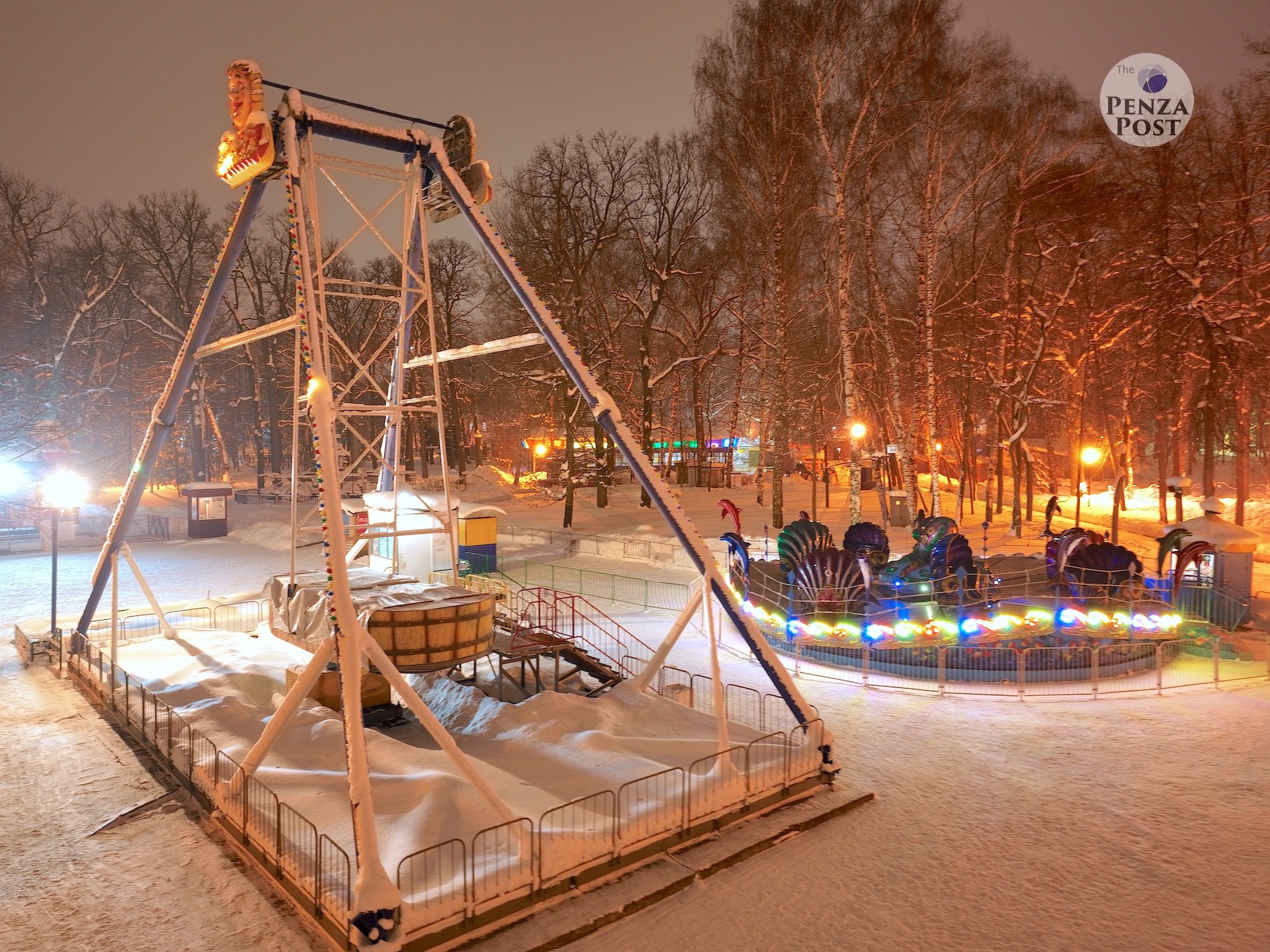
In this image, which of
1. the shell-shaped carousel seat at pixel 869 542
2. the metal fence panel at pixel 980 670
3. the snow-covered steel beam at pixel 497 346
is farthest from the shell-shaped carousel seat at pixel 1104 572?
the snow-covered steel beam at pixel 497 346

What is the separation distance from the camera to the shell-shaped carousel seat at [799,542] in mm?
17359

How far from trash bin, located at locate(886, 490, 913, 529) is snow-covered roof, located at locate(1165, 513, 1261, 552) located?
1448 cm

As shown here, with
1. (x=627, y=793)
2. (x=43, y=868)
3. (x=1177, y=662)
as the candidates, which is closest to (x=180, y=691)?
(x=43, y=868)

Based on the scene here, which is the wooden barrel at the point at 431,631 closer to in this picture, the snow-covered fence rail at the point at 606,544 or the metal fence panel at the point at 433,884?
the metal fence panel at the point at 433,884

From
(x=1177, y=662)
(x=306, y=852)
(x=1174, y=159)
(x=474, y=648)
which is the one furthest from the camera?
(x=1174, y=159)

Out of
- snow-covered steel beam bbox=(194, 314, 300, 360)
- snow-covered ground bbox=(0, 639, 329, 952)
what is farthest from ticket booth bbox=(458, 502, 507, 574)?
snow-covered ground bbox=(0, 639, 329, 952)

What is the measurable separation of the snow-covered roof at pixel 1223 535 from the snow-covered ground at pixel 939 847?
204 inches

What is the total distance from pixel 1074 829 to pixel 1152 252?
26592 mm

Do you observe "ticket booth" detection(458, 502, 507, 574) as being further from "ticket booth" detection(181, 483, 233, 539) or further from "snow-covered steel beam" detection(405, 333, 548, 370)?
"ticket booth" detection(181, 483, 233, 539)

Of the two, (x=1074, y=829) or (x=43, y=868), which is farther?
(x=1074, y=829)

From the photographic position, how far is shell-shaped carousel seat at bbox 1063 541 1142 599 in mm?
15742

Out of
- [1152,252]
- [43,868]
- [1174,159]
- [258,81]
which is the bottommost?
[43,868]

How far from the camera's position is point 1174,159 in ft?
91.0

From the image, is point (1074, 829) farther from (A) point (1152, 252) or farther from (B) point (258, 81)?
(A) point (1152, 252)
